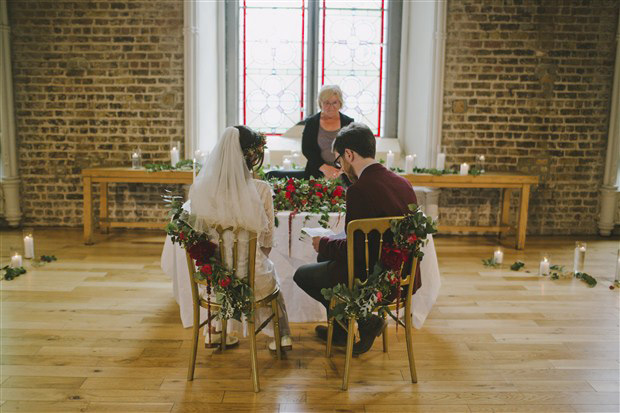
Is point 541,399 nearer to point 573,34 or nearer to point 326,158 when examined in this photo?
point 326,158

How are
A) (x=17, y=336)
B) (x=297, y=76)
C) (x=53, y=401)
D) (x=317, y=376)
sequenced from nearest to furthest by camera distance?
(x=53, y=401)
(x=317, y=376)
(x=17, y=336)
(x=297, y=76)

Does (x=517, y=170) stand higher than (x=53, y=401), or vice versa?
(x=517, y=170)

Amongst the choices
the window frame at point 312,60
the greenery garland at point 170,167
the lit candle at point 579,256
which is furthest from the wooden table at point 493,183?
the greenery garland at point 170,167

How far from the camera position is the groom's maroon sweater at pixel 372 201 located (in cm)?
294

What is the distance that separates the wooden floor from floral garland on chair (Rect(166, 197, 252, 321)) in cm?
46

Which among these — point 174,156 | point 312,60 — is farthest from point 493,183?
point 174,156

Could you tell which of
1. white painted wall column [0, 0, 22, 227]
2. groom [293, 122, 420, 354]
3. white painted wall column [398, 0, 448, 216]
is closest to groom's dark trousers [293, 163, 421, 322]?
groom [293, 122, 420, 354]

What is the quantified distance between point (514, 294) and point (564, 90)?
3160 millimetres

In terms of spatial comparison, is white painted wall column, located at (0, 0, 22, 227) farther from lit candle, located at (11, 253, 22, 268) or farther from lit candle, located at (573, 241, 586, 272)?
lit candle, located at (573, 241, 586, 272)

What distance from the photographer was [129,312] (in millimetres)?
4266

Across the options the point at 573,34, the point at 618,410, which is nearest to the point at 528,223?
the point at 573,34

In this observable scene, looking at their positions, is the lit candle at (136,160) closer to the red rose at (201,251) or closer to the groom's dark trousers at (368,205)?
the red rose at (201,251)

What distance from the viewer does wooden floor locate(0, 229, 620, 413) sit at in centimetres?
301

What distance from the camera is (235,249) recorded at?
300 cm
